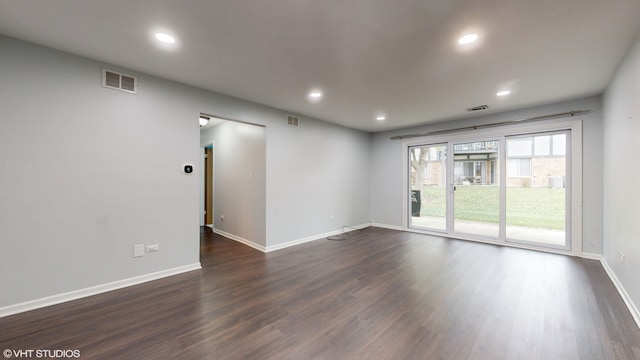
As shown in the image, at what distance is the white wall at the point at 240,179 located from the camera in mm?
4391

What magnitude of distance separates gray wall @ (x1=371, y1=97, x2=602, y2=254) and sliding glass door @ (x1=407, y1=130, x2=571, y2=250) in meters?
0.23

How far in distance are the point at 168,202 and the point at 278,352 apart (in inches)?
94.6

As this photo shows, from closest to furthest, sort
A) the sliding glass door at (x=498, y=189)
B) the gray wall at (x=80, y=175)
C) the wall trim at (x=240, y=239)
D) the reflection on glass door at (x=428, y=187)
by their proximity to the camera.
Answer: the gray wall at (x=80, y=175)
the sliding glass door at (x=498, y=189)
the wall trim at (x=240, y=239)
the reflection on glass door at (x=428, y=187)

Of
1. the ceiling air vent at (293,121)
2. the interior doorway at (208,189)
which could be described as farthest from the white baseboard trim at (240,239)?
the ceiling air vent at (293,121)

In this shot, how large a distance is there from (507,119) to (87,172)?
6396 mm

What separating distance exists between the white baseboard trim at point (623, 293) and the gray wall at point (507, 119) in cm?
67

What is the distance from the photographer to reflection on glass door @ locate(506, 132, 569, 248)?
4219 millimetres

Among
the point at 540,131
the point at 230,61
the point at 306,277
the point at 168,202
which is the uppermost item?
the point at 230,61

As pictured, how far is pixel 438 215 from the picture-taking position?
5672mm

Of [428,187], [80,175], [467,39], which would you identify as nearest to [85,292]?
[80,175]

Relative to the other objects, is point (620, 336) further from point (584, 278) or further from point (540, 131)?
point (540, 131)

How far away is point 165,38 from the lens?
7.39 feet

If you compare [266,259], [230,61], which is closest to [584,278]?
[266,259]

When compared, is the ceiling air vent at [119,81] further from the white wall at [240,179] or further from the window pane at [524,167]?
the window pane at [524,167]
